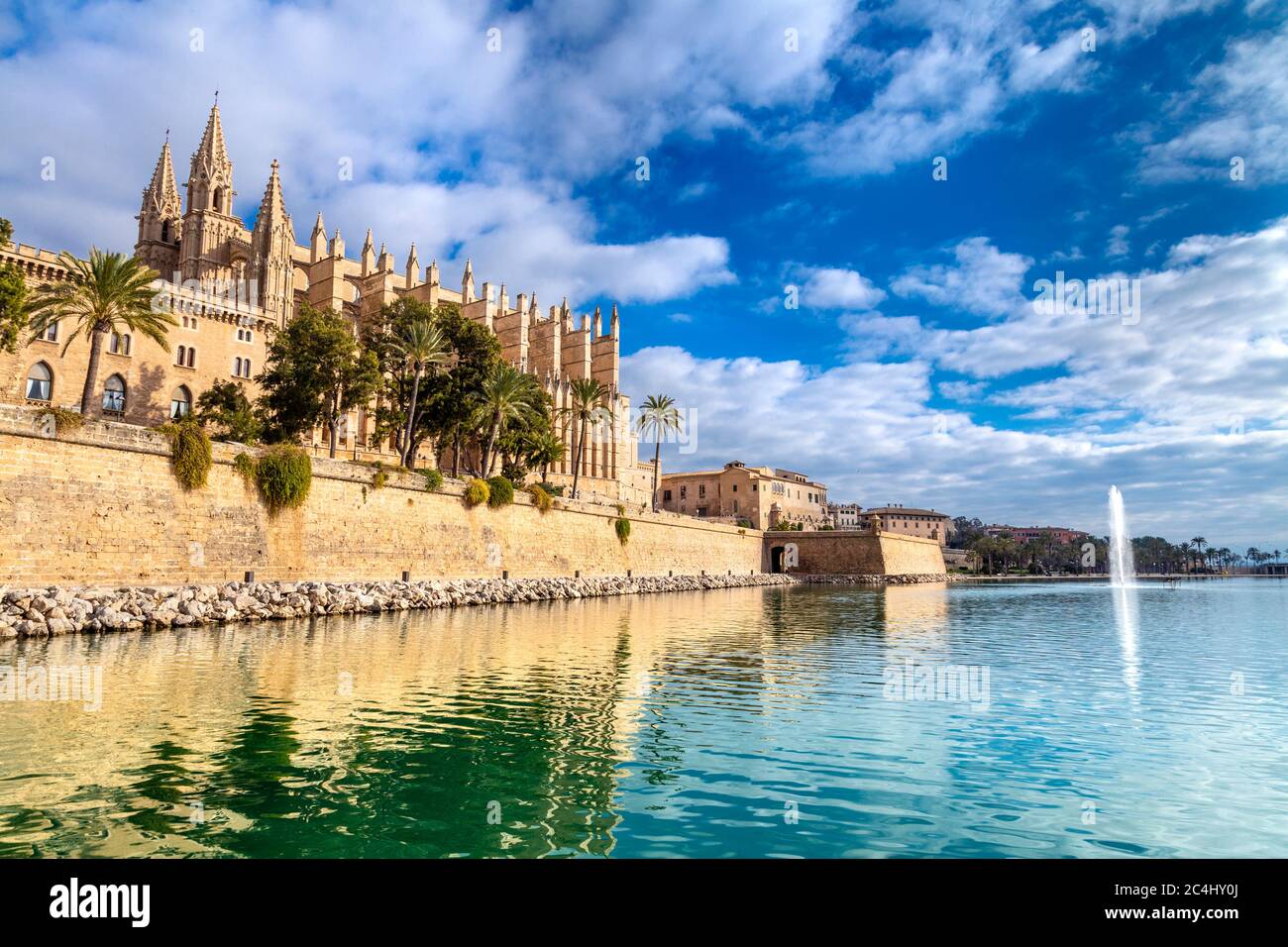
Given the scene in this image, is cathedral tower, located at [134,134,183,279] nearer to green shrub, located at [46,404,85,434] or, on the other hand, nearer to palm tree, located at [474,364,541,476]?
palm tree, located at [474,364,541,476]

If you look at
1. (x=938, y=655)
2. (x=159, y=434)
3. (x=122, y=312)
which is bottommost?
(x=938, y=655)

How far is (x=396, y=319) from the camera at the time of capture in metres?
43.5

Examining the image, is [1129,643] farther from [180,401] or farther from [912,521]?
[912,521]

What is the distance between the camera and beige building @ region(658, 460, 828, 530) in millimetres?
88875

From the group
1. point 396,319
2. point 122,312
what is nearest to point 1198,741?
point 122,312

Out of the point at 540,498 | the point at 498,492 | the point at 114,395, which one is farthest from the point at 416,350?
the point at 114,395

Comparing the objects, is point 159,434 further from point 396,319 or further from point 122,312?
point 396,319

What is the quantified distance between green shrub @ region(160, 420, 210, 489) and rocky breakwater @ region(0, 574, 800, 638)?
136 inches

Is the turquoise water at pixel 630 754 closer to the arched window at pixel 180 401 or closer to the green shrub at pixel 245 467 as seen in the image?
the green shrub at pixel 245 467

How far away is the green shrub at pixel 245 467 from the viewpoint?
2609cm

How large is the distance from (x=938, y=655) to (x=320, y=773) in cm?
1416

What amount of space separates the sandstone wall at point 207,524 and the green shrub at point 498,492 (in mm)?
525

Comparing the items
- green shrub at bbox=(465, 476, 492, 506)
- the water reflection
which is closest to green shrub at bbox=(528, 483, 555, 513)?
green shrub at bbox=(465, 476, 492, 506)

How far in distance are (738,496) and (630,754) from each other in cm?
8185
